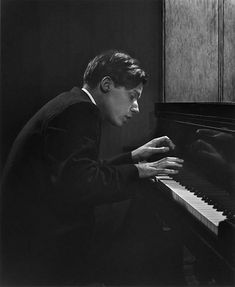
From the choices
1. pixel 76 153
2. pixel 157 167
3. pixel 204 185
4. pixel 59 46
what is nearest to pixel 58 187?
pixel 76 153

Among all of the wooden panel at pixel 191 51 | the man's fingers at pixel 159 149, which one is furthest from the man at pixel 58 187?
the wooden panel at pixel 191 51

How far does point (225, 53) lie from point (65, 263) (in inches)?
65.7

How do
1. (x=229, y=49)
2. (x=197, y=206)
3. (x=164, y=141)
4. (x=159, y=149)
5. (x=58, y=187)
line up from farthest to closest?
(x=229, y=49) → (x=164, y=141) → (x=159, y=149) → (x=58, y=187) → (x=197, y=206)

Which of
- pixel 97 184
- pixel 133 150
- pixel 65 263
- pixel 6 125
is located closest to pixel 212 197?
pixel 97 184

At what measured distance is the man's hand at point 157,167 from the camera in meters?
1.87

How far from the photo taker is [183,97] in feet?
9.41

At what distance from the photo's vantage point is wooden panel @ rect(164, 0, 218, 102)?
262 centimetres

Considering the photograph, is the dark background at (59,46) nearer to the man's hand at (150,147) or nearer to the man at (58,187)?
the man's hand at (150,147)

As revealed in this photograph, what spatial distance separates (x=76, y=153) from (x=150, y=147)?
2.47 ft

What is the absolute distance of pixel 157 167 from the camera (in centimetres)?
191

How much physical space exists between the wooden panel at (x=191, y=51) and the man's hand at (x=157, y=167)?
0.82 metres

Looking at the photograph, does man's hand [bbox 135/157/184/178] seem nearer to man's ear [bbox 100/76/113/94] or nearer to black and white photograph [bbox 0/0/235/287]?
black and white photograph [bbox 0/0/235/287]

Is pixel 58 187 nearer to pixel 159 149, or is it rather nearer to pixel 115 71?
pixel 115 71

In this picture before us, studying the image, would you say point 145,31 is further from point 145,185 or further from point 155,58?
point 145,185
